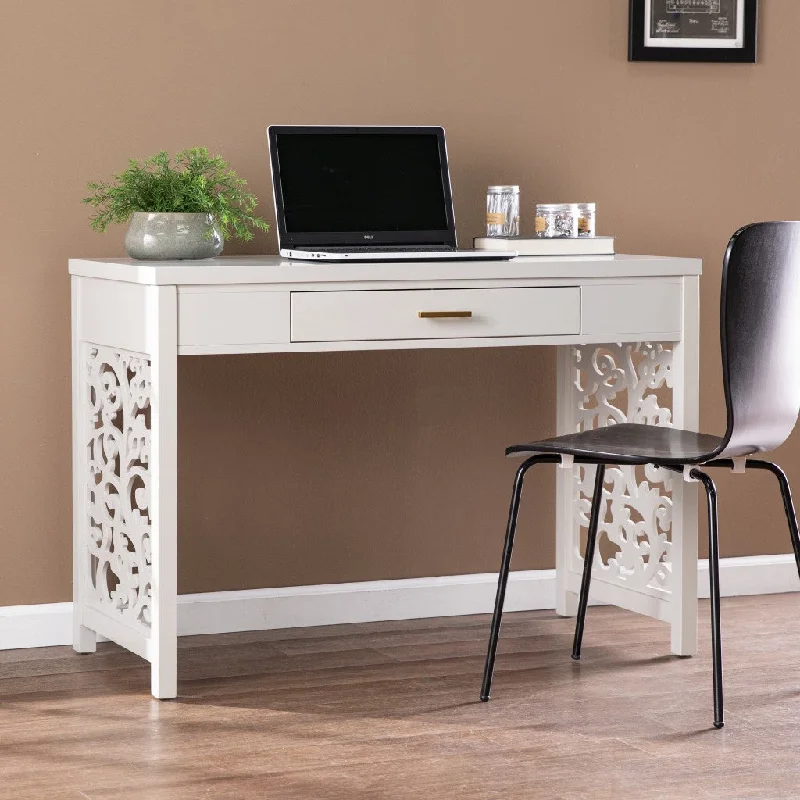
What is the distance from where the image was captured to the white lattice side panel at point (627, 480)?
117 inches

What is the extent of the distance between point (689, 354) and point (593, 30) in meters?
0.81

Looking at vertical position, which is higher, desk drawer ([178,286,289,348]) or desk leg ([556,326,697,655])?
desk drawer ([178,286,289,348])

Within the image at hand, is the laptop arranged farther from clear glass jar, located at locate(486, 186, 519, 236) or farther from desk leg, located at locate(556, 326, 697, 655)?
desk leg, located at locate(556, 326, 697, 655)

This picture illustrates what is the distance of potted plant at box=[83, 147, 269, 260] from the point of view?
2.65 meters

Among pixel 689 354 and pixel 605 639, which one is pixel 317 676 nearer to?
pixel 605 639

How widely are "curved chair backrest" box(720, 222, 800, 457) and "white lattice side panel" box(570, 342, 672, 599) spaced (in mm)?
381

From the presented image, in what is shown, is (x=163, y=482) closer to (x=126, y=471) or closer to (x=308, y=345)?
(x=126, y=471)

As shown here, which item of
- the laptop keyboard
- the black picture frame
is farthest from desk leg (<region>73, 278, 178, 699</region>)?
the black picture frame

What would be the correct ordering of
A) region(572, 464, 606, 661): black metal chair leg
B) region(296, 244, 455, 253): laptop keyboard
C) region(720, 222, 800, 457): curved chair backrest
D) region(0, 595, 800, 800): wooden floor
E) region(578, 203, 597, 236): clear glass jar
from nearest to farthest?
1. region(0, 595, 800, 800): wooden floor
2. region(720, 222, 800, 457): curved chair backrest
3. region(296, 244, 455, 253): laptop keyboard
4. region(572, 464, 606, 661): black metal chair leg
5. region(578, 203, 597, 236): clear glass jar

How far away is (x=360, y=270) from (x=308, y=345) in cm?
16

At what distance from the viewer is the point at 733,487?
344cm

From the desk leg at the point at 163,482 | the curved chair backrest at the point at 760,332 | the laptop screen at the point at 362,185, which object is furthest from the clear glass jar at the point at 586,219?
the desk leg at the point at 163,482

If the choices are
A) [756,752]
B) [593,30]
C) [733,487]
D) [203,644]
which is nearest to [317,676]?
[203,644]

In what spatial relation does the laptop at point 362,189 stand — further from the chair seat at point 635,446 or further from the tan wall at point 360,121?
the chair seat at point 635,446
